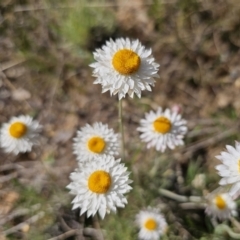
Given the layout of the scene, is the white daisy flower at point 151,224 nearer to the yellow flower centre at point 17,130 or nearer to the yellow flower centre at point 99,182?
the yellow flower centre at point 99,182

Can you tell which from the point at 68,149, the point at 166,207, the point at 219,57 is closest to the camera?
the point at 166,207

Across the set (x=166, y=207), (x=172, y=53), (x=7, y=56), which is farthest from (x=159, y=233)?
(x=7, y=56)

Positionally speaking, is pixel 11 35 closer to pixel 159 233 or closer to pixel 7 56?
pixel 7 56

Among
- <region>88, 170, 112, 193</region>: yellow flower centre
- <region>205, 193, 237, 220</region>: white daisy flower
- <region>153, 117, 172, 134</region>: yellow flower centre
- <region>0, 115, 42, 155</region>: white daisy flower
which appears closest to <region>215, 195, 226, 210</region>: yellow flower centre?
<region>205, 193, 237, 220</region>: white daisy flower

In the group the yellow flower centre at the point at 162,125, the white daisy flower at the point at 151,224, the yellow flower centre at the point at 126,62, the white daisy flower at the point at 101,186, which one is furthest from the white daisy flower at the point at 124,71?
the white daisy flower at the point at 151,224

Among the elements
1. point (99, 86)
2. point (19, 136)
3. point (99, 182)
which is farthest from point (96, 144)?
point (99, 86)

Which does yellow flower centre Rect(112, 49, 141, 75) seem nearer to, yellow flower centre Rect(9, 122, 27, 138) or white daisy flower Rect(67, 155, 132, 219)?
white daisy flower Rect(67, 155, 132, 219)

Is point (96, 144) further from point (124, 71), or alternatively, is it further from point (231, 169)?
point (231, 169)
